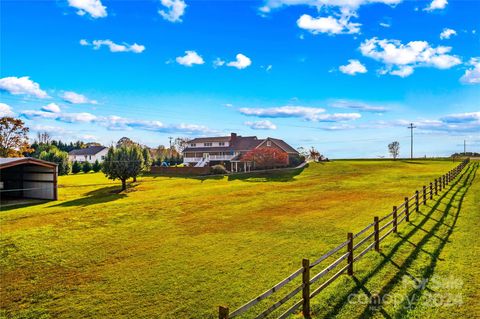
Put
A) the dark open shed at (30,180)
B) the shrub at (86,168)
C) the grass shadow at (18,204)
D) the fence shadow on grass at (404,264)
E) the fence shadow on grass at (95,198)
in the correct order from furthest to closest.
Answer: the shrub at (86,168) < the dark open shed at (30,180) < the fence shadow on grass at (95,198) < the grass shadow at (18,204) < the fence shadow on grass at (404,264)

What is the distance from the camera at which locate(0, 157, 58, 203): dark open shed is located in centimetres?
3166

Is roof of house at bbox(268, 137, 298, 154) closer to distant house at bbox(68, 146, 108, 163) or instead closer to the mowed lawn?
the mowed lawn

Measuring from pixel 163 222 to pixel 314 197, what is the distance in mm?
14467

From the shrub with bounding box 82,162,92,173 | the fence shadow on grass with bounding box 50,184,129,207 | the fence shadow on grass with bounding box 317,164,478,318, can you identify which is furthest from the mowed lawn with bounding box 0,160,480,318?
the shrub with bounding box 82,162,92,173

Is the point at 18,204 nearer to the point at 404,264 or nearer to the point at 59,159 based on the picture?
the point at 404,264

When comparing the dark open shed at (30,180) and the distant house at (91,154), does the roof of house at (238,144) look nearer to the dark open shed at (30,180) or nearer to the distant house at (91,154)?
the distant house at (91,154)

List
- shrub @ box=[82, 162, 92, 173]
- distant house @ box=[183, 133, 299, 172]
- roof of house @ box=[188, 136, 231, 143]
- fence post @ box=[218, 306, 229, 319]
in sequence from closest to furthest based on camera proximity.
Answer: fence post @ box=[218, 306, 229, 319] → distant house @ box=[183, 133, 299, 172] → shrub @ box=[82, 162, 92, 173] → roof of house @ box=[188, 136, 231, 143]

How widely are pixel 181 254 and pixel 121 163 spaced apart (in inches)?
1122

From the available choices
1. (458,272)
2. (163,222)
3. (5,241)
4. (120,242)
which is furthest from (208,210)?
(458,272)

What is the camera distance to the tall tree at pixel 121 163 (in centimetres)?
3903

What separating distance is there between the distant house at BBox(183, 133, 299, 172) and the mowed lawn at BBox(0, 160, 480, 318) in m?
43.2

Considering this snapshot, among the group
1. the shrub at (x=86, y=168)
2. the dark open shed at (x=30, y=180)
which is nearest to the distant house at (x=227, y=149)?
the shrub at (x=86, y=168)

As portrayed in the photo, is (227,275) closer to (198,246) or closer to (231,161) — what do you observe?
(198,246)

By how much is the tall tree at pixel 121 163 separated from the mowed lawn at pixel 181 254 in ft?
44.3
